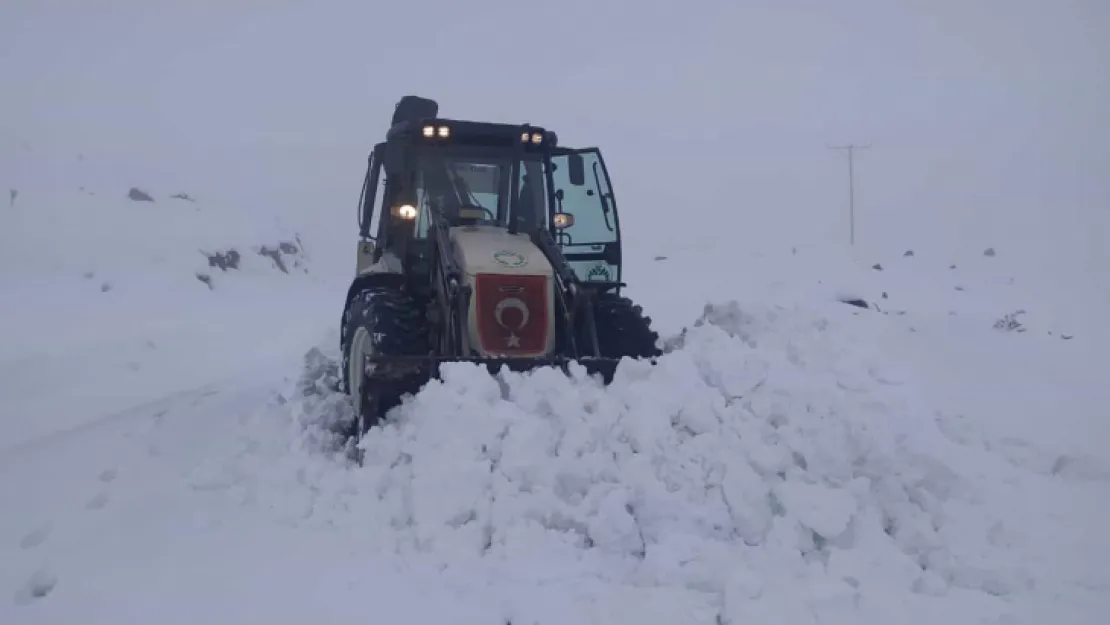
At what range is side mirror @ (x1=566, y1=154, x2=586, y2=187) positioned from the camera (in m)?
7.02

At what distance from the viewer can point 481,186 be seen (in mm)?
6906

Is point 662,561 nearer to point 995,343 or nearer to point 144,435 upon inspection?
point 144,435

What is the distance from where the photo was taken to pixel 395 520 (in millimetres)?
4172

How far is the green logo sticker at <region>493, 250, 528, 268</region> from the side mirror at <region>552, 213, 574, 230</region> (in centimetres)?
85

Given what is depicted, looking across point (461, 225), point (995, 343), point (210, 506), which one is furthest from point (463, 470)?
point (995, 343)

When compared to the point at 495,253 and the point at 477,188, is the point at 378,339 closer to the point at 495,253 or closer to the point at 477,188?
the point at 495,253

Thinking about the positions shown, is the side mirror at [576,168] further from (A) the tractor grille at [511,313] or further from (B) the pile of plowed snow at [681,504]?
(B) the pile of plowed snow at [681,504]

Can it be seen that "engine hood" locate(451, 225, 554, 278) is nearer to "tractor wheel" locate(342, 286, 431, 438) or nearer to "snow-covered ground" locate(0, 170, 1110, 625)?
"tractor wheel" locate(342, 286, 431, 438)

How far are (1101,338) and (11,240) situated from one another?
56.8 feet

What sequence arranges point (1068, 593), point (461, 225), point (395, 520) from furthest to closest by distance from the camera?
1. point (461, 225)
2. point (395, 520)
3. point (1068, 593)

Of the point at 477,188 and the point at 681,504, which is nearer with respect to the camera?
the point at 681,504

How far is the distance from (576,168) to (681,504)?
11.7 feet

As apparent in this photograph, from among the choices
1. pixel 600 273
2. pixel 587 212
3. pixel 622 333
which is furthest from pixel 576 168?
pixel 622 333

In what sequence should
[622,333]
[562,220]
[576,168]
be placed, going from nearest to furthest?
[622,333] → [562,220] → [576,168]
